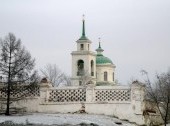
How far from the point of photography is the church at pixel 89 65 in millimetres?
83356

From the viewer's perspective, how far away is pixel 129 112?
32.8 meters

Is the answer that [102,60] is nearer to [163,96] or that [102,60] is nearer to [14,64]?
[163,96]

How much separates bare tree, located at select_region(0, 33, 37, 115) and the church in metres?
48.5

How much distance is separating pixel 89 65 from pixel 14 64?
53.4 metres

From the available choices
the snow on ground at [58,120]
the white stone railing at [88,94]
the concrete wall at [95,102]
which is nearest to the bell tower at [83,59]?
the white stone railing at [88,94]

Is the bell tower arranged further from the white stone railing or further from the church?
the white stone railing

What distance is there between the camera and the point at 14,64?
31172mm

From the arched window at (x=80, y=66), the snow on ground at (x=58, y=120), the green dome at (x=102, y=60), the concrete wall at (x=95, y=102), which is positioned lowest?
the snow on ground at (x=58, y=120)

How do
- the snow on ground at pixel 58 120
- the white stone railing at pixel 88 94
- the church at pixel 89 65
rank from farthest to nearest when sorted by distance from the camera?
the church at pixel 89 65 < the white stone railing at pixel 88 94 < the snow on ground at pixel 58 120

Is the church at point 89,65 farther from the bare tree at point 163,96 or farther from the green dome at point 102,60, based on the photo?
the bare tree at point 163,96

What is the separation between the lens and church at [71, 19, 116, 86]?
83.4 metres

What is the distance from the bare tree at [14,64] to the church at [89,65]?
1911 inches

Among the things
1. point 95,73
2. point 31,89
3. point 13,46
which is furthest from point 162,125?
point 95,73

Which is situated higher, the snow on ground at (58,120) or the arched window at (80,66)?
the arched window at (80,66)
